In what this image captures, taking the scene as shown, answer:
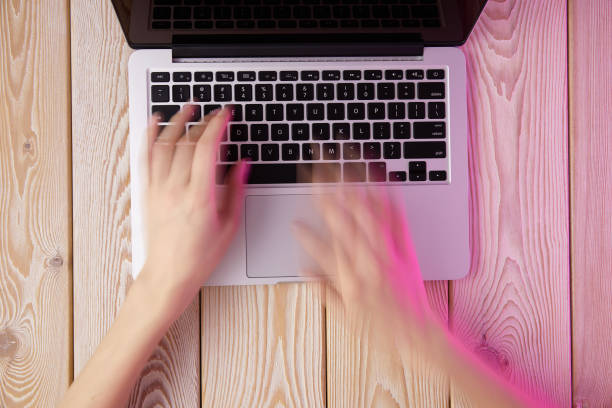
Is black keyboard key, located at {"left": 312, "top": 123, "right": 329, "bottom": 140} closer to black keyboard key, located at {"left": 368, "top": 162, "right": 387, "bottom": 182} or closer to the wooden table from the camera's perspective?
black keyboard key, located at {"left": 368, "top": 162, "right": 387, "bottom": 182}

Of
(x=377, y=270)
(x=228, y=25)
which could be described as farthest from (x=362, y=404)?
(x=228, y=25)

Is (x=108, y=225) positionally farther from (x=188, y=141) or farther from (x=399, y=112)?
(x=399, y=112)

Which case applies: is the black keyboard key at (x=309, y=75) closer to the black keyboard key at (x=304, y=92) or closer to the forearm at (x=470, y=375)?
the black keyboard key at (x=304, y=92)

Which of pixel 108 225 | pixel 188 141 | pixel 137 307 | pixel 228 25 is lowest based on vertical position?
pixel 137 307

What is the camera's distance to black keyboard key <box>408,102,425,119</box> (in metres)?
0.57

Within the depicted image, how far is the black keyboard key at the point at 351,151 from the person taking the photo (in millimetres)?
560

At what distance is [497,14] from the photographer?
620mm

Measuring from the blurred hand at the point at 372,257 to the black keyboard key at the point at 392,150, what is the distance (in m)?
0.05

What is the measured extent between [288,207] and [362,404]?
1.01ft

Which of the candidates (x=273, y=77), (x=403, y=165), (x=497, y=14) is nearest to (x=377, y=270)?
(x=403, y=165)

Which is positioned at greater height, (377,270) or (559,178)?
(559,178)

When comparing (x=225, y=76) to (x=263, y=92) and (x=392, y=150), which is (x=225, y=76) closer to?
(x=263, y=92)

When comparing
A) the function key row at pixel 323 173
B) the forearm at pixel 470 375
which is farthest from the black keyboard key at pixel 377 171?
the forearm at pixel 470 375

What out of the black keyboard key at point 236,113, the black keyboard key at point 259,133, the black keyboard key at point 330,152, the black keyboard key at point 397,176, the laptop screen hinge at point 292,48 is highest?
the laptop screen hinge at point 292,48
